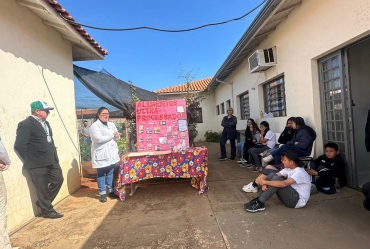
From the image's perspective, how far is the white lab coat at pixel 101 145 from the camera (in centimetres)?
363

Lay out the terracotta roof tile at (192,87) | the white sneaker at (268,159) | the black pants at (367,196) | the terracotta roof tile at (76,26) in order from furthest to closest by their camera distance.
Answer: the terracotta roof tile at (192,87)
the white sneaker at (268,159)
the terracotta roof tile at (76,26)
the black pants at (367,196)

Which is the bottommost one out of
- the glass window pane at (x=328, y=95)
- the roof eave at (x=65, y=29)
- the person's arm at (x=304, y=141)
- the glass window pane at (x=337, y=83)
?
the person's arm at (x=304, y=141)

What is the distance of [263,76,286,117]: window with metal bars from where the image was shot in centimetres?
537

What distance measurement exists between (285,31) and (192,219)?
13.3 ft

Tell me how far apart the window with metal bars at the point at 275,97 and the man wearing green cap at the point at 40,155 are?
474cm

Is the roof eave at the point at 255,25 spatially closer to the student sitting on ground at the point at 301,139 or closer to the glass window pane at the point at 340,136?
the student sitting on ground at the point at 301,139

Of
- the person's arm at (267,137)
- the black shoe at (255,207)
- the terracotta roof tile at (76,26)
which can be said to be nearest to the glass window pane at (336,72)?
the person's arm at (267,137)

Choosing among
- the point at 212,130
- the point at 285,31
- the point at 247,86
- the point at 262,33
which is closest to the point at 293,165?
the point at 285,31

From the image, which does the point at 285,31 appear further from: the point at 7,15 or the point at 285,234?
the point at 7,15

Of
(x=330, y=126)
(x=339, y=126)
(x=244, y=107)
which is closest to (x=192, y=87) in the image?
(x=244, y=107)

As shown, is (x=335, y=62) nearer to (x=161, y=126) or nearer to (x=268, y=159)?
(x=268, y=159)

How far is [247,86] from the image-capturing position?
7410mm

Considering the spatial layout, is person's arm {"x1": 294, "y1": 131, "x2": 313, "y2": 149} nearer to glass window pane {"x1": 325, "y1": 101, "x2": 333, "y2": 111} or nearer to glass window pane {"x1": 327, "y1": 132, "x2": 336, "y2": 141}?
glass window pane {"x1": 327, "y1": 132, "x2": 336, "y2": 141}

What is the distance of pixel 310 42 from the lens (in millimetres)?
3889
